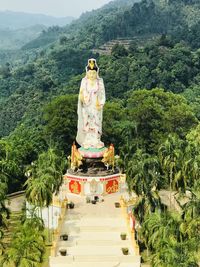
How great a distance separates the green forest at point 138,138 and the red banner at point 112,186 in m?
1.43

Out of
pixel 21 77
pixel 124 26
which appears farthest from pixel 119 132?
pixel 124 26

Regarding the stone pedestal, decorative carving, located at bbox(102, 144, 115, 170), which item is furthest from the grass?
decorative carving, located at bbox(102, 144, 115, 170)

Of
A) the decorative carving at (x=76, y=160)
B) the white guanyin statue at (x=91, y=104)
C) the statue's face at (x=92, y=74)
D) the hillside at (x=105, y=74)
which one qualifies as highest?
the statue's face at (x=92, y=74)

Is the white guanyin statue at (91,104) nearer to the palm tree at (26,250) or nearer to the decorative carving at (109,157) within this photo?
the decorative carving at (109,157)

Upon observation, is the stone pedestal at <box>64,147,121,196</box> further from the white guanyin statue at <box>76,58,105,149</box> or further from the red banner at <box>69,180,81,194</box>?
the white guanyin statue at <box>76,58,105,149</box>

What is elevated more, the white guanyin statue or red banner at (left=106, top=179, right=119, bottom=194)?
the white guanyin statue

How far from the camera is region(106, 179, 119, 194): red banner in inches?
1683

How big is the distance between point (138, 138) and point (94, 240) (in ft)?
76.1

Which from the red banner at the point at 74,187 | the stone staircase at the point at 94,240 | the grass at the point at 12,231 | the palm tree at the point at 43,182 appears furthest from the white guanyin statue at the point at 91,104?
the grass at the point at 12,231

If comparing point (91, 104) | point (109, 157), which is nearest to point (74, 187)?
point (109, 157)

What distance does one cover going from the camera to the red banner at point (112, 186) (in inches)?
1683

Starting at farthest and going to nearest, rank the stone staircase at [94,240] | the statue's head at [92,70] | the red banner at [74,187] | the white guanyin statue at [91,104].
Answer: the white guanyin statue at [91,104] → the statue's head at [92,70] → the red banner at [74,187] → the stone staircase at [94,240]

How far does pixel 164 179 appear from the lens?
43.8 metres

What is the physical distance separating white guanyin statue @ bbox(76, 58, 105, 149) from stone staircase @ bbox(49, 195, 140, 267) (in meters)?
5.91
